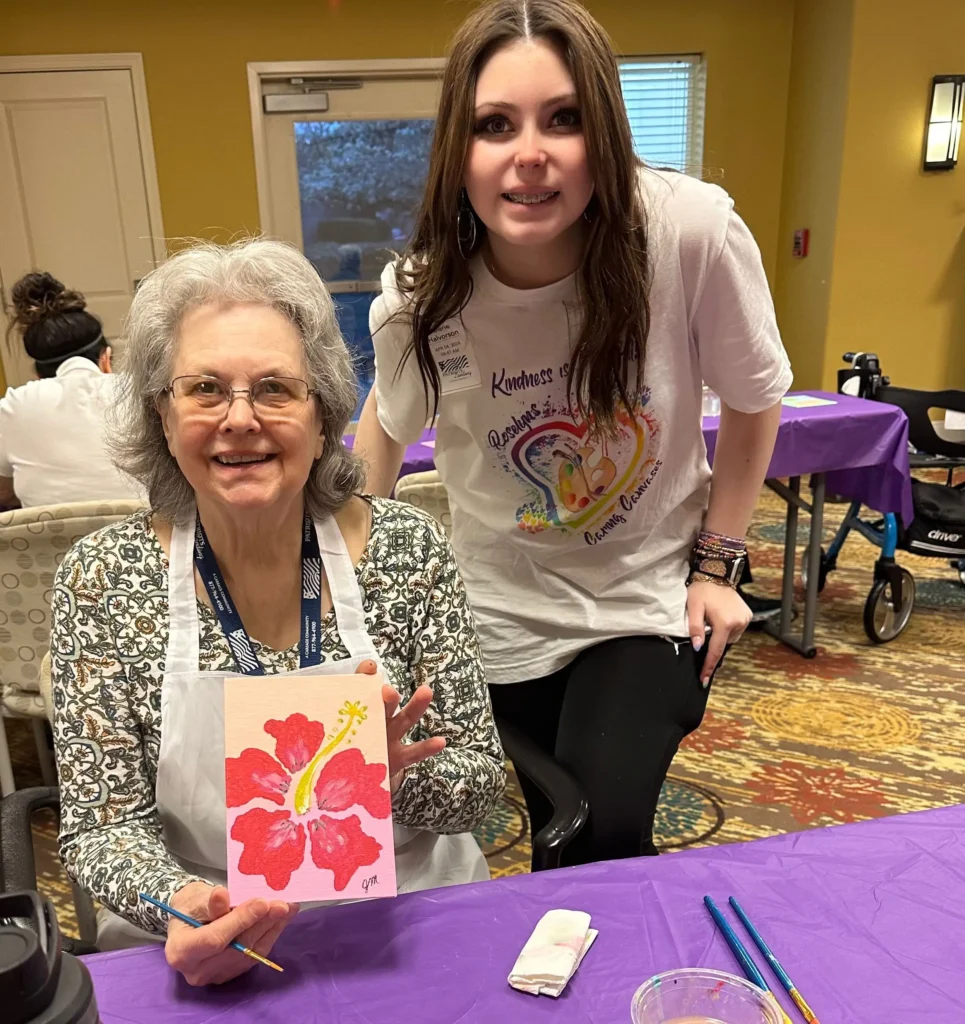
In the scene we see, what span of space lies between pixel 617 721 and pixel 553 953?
2.01 feet

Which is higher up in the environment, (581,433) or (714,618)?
(581,433)

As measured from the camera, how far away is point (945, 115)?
19.6 feet

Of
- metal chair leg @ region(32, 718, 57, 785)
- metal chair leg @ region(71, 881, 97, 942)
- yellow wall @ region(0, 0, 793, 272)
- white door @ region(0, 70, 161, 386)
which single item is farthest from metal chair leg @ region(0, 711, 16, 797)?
yellow wall @ region(0, 0, 793, 272)

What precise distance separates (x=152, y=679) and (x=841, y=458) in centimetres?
297

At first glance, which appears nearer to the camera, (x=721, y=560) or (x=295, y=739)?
(x=295, y=739)

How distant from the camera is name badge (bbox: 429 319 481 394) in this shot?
1.44m

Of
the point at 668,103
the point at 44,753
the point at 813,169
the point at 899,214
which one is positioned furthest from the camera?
the point at 668,103

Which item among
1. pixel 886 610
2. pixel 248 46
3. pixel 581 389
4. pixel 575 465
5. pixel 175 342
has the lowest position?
pixel 886 610

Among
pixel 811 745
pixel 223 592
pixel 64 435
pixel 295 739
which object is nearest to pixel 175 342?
pixel 223 592

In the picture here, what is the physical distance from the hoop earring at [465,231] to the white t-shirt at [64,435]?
5.03 feet

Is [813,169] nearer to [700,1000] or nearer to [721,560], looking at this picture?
[721,560]

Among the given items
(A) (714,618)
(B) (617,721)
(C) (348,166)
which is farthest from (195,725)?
(C) (348,166)

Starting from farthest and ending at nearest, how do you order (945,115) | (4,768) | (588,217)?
(945,115) → (4,768) → (588,217)

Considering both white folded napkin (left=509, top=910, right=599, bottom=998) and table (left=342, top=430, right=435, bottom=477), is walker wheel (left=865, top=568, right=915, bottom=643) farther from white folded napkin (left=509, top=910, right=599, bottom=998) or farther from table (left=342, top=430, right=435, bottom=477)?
white folded napkin (left=509, top=910, right=599, bottom=998)
